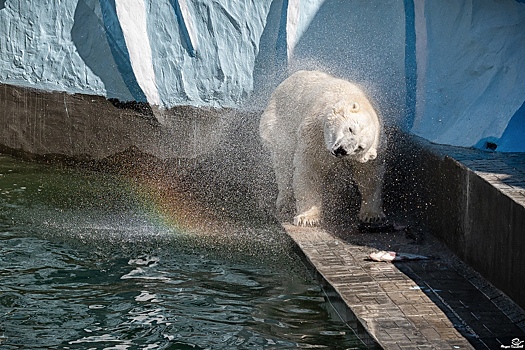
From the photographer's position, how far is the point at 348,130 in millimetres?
6266

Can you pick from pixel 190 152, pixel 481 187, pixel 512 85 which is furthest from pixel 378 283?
pixel 190 152

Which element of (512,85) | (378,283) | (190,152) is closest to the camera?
(378,283)

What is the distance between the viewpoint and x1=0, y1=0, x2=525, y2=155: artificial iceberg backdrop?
717 cm

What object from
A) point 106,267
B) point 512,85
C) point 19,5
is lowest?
point 106,267

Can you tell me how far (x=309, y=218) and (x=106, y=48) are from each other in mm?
3402

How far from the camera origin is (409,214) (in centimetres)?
721

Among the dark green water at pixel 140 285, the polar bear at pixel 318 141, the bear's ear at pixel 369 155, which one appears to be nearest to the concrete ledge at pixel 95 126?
the dark green water at pixel 140 285

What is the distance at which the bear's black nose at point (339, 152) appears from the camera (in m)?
6.21

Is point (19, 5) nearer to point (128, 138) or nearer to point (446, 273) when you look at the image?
point (128, 138)

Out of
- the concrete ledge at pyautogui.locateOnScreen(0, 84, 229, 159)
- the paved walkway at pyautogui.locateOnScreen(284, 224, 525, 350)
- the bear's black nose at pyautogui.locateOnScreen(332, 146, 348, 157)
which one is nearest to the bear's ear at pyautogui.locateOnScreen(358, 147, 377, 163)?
the bear's black nose at pyautogui.locateOnScreen(332, 146, 348, 157)

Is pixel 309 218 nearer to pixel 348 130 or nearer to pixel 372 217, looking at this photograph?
pixel 372 217

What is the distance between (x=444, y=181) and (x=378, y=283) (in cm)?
120

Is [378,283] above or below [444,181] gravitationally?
below

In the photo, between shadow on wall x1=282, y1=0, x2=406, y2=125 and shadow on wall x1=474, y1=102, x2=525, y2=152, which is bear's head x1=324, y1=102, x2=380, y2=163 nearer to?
shadow on wall x1=474, y1=102, x2=525, y2=152
